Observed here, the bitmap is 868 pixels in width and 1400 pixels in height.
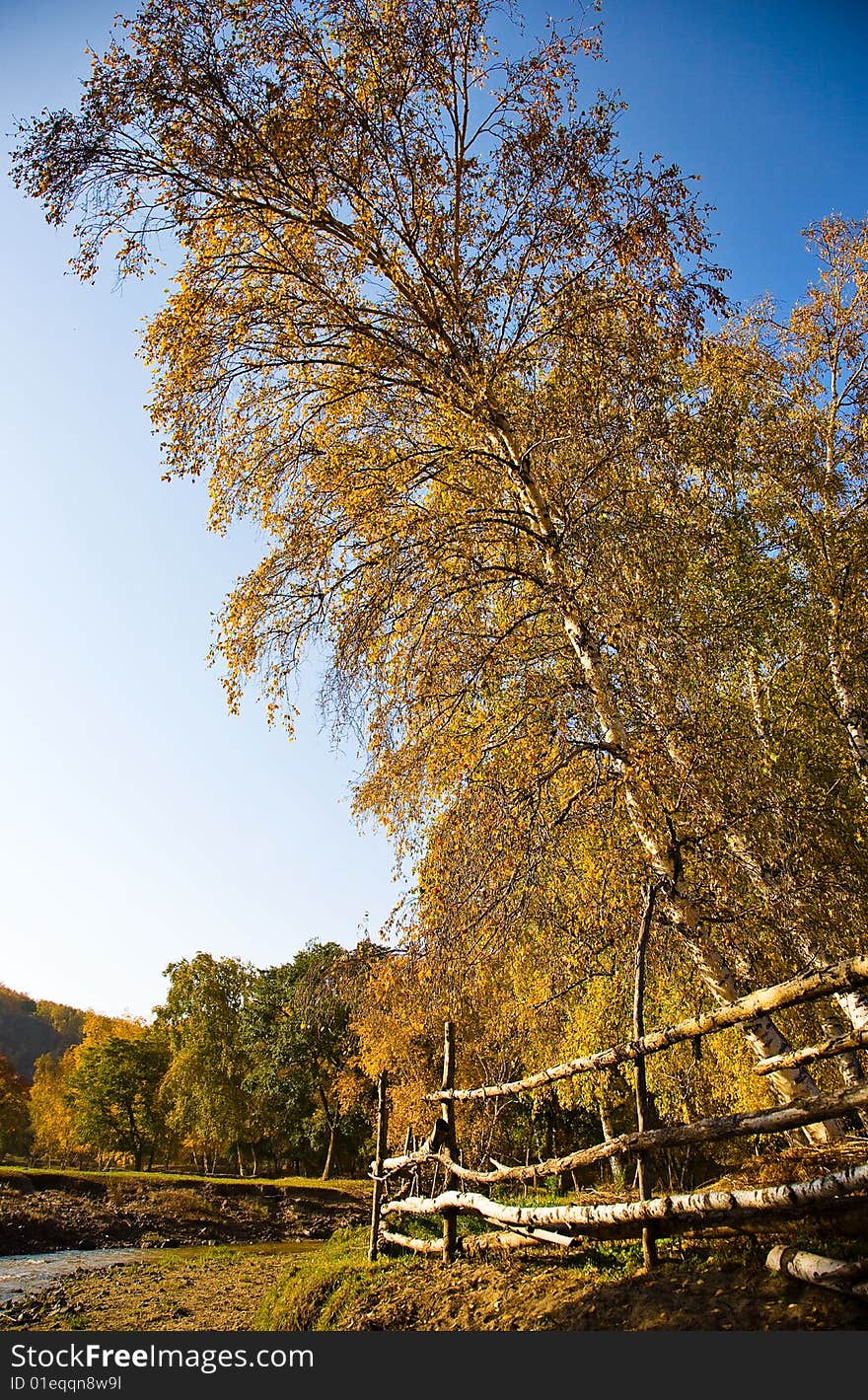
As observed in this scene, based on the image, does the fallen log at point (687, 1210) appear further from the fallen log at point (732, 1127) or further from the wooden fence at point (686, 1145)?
the fallen log at point (732, 1127)

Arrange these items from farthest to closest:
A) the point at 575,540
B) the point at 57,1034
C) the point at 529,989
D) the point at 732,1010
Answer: the point at 57,1034 < the point at 529,989 < the point at 575,540 < the point at 732,1010

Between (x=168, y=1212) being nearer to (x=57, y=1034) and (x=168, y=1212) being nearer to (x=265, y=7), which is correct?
(x=265, y=7)

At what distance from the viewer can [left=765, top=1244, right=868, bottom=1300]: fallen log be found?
118 inches

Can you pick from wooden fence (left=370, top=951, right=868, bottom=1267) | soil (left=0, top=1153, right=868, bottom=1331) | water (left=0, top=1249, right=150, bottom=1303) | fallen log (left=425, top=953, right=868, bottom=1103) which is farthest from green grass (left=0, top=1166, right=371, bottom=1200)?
fallen log (left=425, top=953, right=868, bottom=1103)

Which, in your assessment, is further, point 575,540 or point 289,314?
point 289,314

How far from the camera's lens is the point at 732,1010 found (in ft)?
12.7

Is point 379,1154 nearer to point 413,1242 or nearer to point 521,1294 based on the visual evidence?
point 413,1242

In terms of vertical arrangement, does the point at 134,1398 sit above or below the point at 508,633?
below

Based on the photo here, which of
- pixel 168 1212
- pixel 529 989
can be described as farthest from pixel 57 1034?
pixel 529 989

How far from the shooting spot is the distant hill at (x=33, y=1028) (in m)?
118

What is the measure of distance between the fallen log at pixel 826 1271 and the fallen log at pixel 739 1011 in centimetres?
95

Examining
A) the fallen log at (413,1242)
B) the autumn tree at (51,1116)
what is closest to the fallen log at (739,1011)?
the fallen log at (413,1242)

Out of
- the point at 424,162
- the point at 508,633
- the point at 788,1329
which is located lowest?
the point at 788,1329

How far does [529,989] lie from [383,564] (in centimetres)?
463
